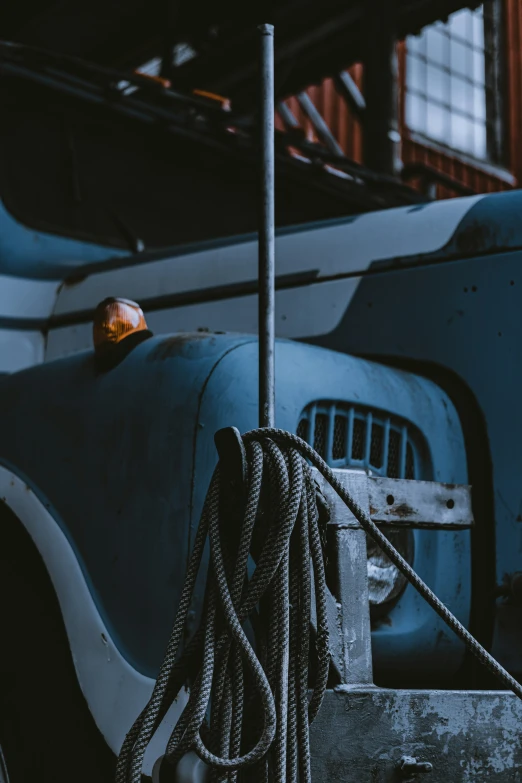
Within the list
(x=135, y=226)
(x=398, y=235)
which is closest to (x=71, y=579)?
(x=398, y=235)

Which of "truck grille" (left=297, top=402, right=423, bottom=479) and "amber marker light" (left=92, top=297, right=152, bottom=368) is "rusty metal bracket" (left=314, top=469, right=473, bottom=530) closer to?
"truck grille" (left=297, top=402, right=423, bottom=479)

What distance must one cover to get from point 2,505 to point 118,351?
1.04 feet

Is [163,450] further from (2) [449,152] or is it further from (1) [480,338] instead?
(2) [449,152]

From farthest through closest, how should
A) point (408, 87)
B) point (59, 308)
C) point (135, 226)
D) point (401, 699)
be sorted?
point (408, 87) → point (135, 226) → point (59, 308) → point (401, 699)

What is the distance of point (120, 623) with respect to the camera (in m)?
1.57

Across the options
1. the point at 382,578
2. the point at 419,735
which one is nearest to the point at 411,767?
the point at 419,735

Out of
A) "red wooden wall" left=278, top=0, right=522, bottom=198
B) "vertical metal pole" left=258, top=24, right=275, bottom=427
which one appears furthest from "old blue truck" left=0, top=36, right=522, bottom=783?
"red wooden wall" left=278, top=0, right=522, bottom=198

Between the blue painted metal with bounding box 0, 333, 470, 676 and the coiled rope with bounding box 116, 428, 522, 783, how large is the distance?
24 cm

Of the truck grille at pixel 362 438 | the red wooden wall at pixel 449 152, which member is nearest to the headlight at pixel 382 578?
the truck grille at pixel 362 438

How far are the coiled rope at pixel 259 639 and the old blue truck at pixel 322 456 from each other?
0.31 ft

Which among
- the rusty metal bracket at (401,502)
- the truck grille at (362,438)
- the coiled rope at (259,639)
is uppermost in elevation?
the truck grille at (362,438)

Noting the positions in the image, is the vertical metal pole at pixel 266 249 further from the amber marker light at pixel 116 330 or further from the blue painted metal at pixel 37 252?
the blue painted metal at pixel 37 252

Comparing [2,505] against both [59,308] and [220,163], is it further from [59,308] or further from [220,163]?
[220,163]

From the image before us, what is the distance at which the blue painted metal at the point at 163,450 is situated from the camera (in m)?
1.55
